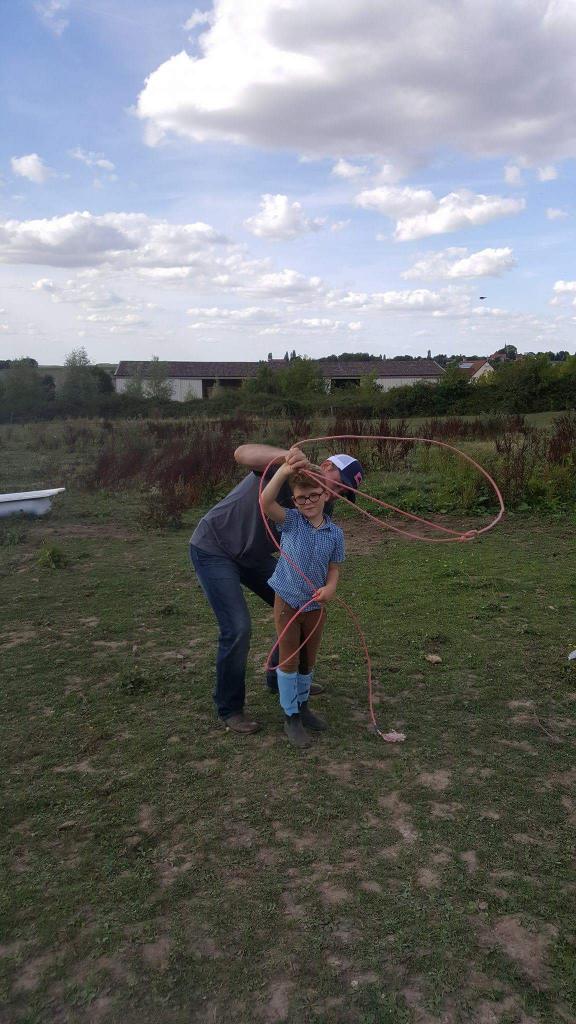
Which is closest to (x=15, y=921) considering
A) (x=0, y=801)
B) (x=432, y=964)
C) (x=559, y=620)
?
(x=0, y=801)

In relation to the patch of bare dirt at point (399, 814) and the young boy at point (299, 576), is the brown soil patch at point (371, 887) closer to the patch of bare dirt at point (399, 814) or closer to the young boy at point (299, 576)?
the patch of bare dirt at point (399, 814)

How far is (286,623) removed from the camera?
3.77 meters

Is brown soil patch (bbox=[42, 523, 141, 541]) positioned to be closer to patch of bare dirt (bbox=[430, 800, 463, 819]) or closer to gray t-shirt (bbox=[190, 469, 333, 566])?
gray t-shirt (bbox=[190, 469, 333, 566])

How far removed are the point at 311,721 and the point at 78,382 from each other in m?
35.7

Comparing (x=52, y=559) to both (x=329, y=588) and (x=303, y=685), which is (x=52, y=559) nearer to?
(x=303, y=685)

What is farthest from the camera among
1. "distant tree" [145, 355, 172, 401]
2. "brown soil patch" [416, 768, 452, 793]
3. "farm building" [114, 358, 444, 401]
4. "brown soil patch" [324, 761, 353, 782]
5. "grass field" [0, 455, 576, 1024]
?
"farm building" [114, 358, 444, 401]

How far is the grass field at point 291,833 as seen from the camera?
2201 mm

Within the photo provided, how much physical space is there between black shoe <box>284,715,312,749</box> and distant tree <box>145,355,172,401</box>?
35.7 meters

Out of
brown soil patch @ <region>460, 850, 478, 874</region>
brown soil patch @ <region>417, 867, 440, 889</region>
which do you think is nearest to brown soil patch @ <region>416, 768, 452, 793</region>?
brown soil patch @ <region>460, 850, 478, 874</region>

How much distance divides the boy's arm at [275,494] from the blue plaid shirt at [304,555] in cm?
9

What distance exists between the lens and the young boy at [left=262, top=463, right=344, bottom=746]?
3.66 meters

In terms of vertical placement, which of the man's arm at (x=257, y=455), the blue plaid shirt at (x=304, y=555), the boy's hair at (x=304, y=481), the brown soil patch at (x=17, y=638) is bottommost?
the brown soil patch at (x=17, y=638)

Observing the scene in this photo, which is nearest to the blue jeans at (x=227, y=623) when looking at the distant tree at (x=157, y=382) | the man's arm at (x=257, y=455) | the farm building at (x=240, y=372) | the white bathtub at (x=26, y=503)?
the man's arm at (x=257, y=455)

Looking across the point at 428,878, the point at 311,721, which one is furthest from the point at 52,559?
the point at 428,878
